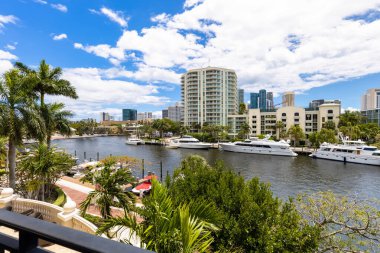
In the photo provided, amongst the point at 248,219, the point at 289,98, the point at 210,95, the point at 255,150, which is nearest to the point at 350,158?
the point at 255,150

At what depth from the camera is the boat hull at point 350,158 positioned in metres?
42.1

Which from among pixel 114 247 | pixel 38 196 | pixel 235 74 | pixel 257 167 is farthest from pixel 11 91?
pixel 235 74

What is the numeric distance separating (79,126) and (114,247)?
147972 mm

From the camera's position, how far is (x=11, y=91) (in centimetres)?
1416

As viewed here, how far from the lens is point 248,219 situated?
7.21 meters

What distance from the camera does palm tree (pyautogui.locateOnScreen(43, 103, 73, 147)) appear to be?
19.7m

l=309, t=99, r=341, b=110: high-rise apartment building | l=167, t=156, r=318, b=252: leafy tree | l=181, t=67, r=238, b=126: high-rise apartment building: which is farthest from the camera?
l=181, t=67, r=238, b=126: high-rise apartment building

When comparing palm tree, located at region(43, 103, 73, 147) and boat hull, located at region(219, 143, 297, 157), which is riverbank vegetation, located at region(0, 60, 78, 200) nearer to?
→ palm tree, located at region(43, 103, 73, 147)

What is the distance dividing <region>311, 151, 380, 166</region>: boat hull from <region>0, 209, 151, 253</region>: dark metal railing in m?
53.5

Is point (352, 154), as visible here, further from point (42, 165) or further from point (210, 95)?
point (210, 95)

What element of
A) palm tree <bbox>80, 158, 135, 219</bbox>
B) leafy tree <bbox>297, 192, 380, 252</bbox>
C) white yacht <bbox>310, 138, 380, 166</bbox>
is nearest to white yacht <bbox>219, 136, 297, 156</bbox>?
white yacht <bbox>310, 138, 380, 166</bbox>

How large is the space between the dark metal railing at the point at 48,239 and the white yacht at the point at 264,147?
57.0 m

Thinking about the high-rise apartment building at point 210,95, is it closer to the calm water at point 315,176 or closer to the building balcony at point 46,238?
the calm water at point 315,176

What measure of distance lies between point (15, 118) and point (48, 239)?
51.4 feet
